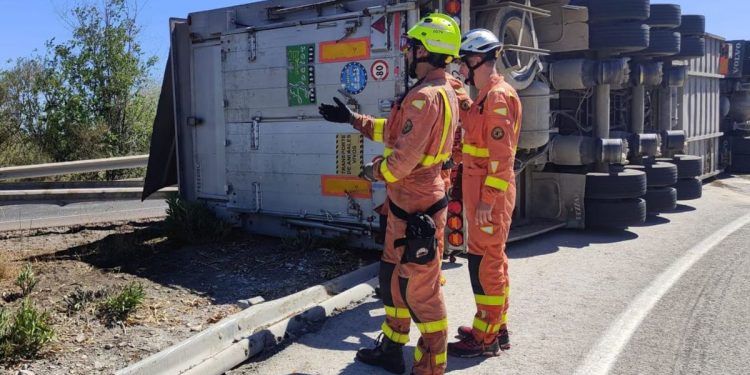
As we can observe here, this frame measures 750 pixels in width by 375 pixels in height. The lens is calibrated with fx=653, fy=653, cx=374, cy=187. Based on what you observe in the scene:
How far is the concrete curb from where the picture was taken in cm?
402

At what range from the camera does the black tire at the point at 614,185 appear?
8750 millimetres

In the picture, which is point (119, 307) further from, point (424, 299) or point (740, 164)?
point (740, 164)

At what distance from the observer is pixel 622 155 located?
891cm

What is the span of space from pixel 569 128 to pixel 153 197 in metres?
6.44

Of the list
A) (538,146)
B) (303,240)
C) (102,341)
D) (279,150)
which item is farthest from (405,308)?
(538,146)

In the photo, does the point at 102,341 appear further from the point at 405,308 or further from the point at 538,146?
the point at 538,146

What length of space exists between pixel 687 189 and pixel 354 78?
731 centimetres

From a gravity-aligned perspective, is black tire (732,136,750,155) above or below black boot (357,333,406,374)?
above

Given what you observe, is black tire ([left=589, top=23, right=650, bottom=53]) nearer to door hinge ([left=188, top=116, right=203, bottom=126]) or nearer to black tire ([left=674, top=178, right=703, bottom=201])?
black tire ([left=674, top=178, right=703, bottom=201])

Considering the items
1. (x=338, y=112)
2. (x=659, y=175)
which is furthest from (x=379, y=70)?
(x=659, y=175)

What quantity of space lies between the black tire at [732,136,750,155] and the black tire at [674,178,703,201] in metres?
6.04

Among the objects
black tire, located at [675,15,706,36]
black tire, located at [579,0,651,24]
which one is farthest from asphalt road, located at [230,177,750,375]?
black tire, located at [675,15,706,36]

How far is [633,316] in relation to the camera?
17.3 ft

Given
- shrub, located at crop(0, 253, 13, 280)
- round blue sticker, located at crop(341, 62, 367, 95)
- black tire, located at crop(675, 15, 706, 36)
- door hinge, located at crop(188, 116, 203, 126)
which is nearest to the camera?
shrub, located at crop(0, 253, 13, 280)
